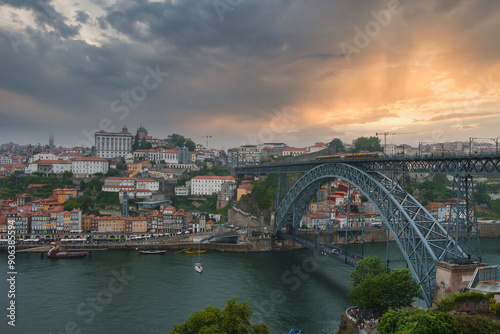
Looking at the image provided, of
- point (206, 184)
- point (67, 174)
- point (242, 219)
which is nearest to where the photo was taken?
point (242, 219)

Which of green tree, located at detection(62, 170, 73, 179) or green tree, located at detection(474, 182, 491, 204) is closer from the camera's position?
green tree, located at detection(474, 182, 491, 204)

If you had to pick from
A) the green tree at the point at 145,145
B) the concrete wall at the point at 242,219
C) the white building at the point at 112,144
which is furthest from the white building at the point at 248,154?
the concrete wall at the point at 242,219

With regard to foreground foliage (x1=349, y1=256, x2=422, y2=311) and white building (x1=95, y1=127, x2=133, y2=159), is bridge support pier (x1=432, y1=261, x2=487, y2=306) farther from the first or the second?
white building (x1=95, y1=127, x2=133, y2=159)

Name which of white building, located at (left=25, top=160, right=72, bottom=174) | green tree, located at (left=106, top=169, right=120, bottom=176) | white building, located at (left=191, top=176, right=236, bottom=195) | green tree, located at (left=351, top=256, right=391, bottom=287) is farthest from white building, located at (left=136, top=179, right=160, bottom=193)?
green tree, located at (left=351, top=256, right=391, bottom=287)

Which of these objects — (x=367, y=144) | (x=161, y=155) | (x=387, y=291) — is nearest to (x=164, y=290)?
(x=387, y=291)

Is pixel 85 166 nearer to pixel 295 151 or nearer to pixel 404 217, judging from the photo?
pixel 295 151

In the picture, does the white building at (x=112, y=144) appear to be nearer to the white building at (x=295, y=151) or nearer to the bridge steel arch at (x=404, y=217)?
the white building at (x=295, y=151)

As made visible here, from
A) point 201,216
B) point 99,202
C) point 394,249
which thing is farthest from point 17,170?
point 394,249
